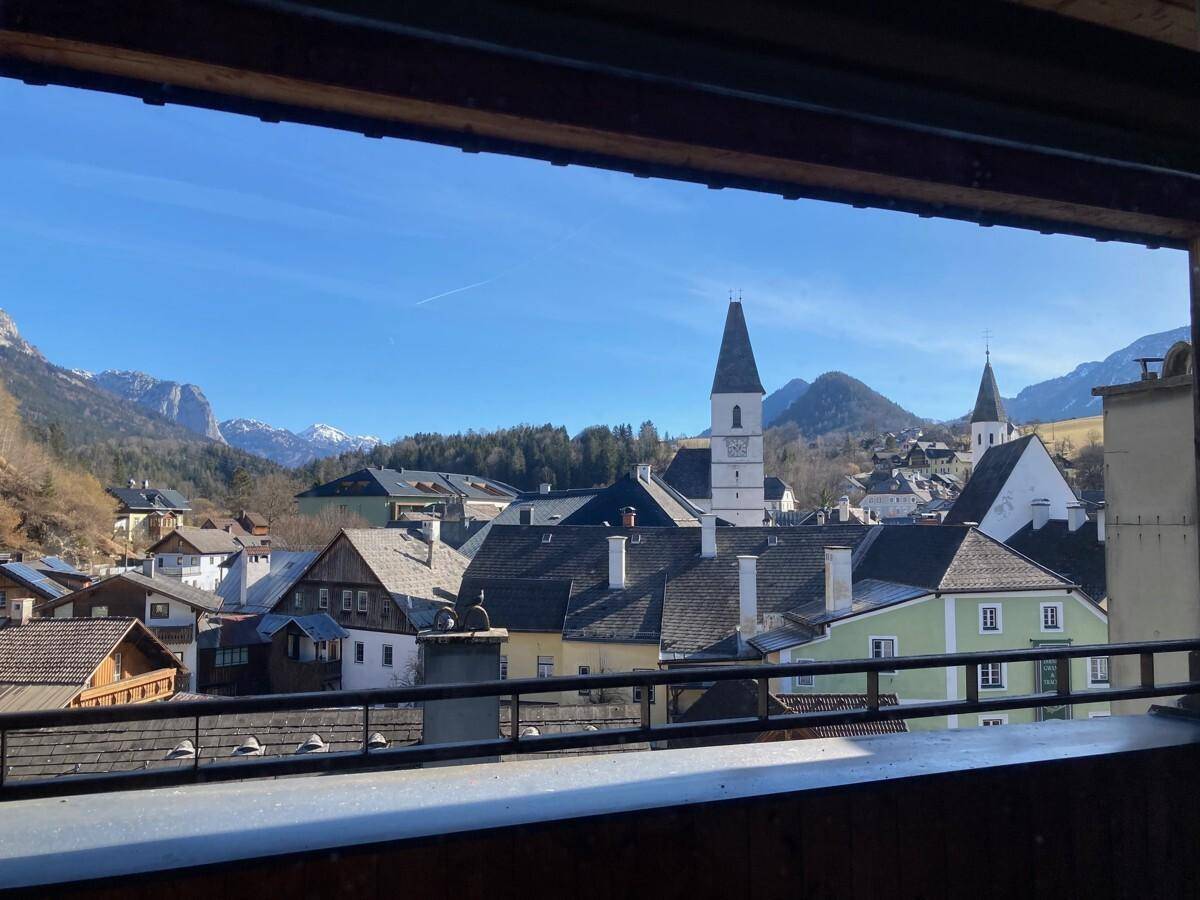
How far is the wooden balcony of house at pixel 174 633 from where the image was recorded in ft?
37.2

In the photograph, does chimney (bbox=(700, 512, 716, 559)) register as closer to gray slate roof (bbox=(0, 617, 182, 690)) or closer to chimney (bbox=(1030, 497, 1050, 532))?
chimney (bbox=(1030, 497, 1050, 532))

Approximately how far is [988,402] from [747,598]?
79.2 ft

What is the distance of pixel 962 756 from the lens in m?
2.26

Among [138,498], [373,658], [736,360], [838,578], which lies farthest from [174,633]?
[736,360]

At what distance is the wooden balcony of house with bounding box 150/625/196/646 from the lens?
11.3 metres

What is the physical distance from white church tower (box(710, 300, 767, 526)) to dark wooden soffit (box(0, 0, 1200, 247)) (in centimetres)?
4247

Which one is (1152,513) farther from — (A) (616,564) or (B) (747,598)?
(A) (616,564)

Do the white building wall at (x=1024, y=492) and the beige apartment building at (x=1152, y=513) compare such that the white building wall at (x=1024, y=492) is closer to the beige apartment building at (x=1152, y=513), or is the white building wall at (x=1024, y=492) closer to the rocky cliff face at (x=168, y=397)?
the beige apartment building at (x=1152, y=513)

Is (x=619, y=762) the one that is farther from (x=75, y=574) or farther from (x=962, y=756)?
(x=75, y=574)

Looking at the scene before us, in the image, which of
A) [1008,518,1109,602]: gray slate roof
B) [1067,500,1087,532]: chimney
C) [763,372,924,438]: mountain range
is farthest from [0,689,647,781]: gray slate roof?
[763,372,924,438]: mountain range

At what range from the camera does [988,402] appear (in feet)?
108

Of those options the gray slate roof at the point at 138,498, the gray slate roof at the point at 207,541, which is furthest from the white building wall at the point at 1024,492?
the gray slate roof at the point at 138,498

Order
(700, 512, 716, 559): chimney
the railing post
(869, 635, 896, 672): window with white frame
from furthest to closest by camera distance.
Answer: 1. (700, 512, 716, 559): chimney
2. (869, 635, 896, 672): window with white frame
3. the railing post

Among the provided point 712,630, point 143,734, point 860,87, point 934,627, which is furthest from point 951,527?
point 860,87
